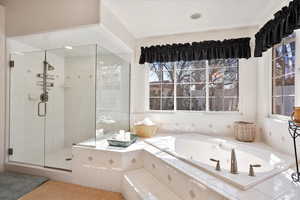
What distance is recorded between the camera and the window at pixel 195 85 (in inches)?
107

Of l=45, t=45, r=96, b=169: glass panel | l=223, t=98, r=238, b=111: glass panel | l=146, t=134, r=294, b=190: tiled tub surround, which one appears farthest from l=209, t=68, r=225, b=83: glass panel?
l=45, t=45, r=96, b=169: glass panel

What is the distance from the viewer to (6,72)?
7.77ft

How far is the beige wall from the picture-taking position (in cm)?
194

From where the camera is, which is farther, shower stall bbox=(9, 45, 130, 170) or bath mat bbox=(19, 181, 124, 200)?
shower stall bbox=(9, 45, 130, 170)

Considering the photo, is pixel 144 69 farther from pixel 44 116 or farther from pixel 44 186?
pixel 44 186

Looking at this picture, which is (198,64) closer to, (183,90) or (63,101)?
(183,90)

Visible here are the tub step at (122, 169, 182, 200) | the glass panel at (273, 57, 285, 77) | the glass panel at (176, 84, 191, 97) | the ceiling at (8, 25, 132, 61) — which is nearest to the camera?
the tub step at (122, 169, 182, 200)

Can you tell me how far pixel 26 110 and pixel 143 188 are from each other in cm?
256

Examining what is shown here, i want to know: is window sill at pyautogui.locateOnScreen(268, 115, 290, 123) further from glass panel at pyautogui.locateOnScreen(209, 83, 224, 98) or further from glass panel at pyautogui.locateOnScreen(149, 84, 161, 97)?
glass panel at pyautogui.locateOnScreen(149, 84, 161, 97)

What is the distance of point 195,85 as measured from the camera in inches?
114

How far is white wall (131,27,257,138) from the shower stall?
230 mm

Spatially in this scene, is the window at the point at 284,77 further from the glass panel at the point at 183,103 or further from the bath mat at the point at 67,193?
the bath mat at the point at 67,193

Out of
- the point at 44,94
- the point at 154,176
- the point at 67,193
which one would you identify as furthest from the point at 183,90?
the point at 44,94

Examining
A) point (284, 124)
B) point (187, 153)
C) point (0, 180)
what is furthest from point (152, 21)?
point (0, 180)
